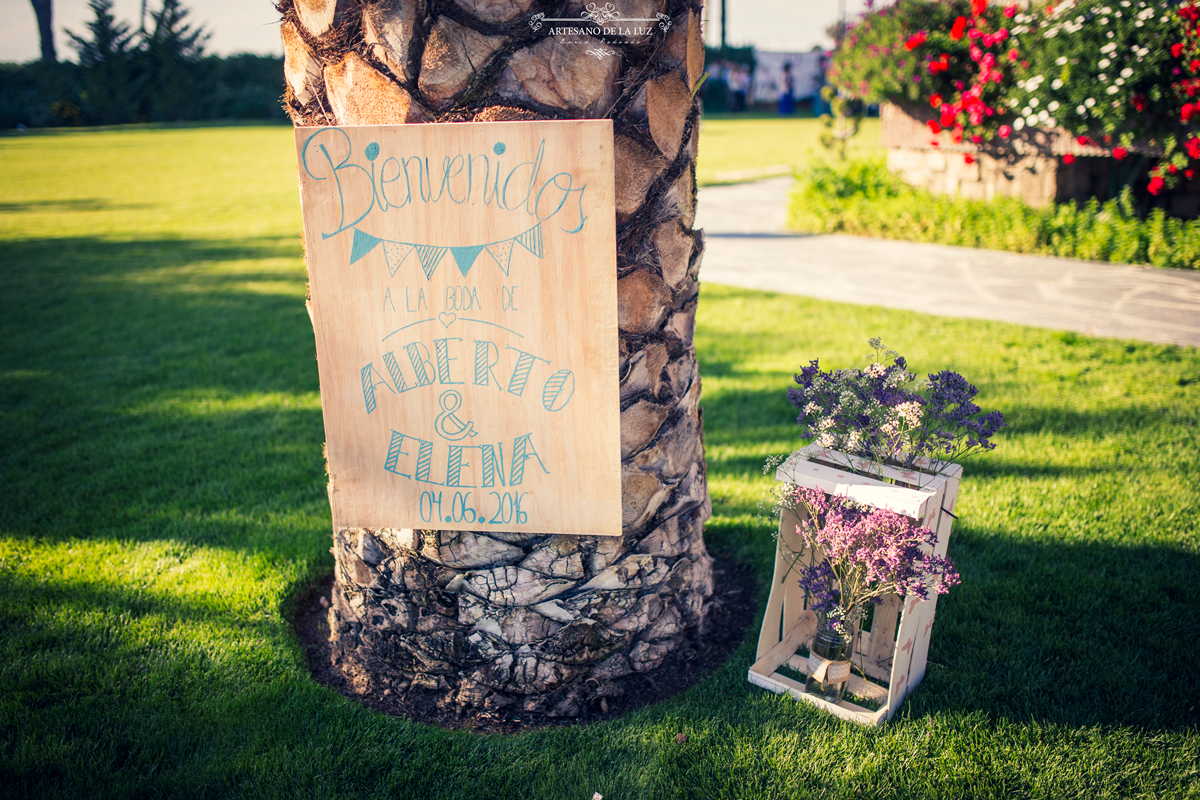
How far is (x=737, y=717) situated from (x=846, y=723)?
300 mm

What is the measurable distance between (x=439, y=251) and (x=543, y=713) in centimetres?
131

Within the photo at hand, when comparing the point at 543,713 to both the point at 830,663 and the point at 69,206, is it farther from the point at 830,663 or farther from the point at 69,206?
the point at 69,206

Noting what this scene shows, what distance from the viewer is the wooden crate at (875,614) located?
6.49 feet

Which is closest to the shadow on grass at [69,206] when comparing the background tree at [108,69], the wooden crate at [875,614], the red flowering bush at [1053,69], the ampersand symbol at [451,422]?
the red flowering bush at [1053,69]

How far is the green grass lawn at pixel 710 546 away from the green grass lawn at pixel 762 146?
6.92 meters

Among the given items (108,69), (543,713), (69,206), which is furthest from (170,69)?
(543,713)

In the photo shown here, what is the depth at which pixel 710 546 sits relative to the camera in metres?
2.96

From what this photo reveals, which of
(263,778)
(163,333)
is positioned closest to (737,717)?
(263,778)

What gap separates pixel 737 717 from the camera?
2.05 m

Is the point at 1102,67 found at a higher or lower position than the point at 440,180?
higher

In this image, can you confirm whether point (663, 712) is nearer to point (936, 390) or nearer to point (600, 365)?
point (600, 365)

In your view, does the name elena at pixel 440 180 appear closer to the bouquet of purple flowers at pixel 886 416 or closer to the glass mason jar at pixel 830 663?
the bouquet of purple flowers at pixel 886 416

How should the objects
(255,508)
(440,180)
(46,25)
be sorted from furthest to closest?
1. (46,25)
2. (255,508)
3. (440,180)

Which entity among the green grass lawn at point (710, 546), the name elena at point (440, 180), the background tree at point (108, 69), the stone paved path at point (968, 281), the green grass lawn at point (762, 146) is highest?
the background tree at point (108, 69)
